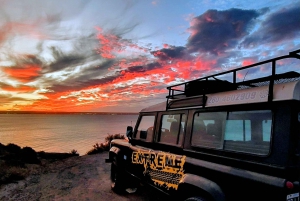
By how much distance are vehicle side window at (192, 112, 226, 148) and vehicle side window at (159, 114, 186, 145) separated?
34 cm

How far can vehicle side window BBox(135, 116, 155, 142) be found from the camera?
461 cm

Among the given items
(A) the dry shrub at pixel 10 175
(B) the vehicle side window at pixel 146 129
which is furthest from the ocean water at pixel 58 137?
(A) the dry shrub at pixel 10 175

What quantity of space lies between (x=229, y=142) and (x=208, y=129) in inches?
17.8

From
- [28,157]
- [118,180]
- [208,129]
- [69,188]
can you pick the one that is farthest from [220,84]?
[28,157]

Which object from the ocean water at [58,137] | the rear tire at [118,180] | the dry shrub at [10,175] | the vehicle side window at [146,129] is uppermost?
the vehicle side window at [146,129]

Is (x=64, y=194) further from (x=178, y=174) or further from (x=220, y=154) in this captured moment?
(x=220, y=154)

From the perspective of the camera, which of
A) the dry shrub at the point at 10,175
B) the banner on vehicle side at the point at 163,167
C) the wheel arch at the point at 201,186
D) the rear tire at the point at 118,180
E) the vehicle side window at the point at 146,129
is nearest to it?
the wheel arch at the point at 201,186

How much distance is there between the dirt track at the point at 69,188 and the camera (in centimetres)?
575

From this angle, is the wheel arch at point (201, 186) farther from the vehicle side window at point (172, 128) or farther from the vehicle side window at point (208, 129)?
the vehicle side window at point (172, 128)

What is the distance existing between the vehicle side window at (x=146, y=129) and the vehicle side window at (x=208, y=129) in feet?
4.54

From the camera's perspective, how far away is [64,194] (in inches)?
239

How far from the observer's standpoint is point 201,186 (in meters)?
2.83

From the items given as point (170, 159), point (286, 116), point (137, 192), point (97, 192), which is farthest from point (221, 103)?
point (97, 192)

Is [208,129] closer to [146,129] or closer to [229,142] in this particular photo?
[229,142]
